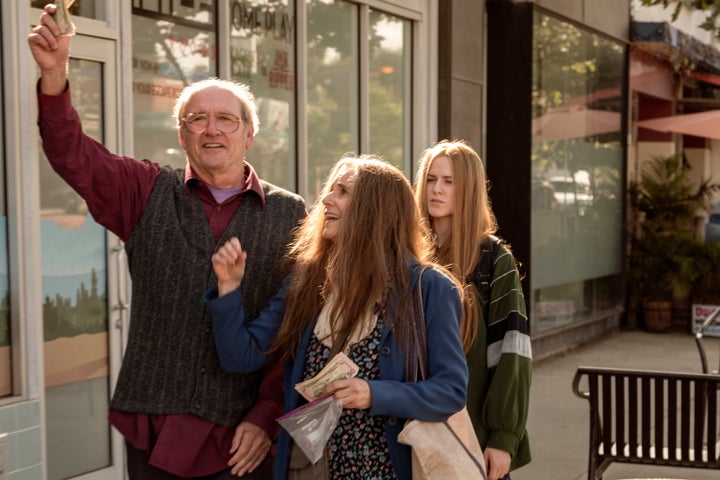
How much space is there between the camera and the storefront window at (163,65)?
617cm

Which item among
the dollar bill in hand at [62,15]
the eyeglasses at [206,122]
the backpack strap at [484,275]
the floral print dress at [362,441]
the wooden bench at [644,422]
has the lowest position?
the wooden bench at [644,422]

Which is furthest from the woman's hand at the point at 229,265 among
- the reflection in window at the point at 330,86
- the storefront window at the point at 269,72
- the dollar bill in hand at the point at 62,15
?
the reflection in window at the point at 330,86

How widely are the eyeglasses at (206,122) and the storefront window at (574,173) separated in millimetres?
8484

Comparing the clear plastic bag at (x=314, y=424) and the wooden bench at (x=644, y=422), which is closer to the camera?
the clear plastic bag at (x=314, y=424)

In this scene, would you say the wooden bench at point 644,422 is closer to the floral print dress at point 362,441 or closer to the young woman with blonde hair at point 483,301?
the young woman with blonde hair at point 483,301

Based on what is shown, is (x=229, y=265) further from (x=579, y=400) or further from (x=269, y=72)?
(x=579, y=400)

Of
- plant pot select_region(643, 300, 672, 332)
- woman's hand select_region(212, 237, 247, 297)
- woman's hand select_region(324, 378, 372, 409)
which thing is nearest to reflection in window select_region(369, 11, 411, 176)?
plant pot select_region(643, 300, 672, 332)

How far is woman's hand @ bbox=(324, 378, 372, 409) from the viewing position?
289cm

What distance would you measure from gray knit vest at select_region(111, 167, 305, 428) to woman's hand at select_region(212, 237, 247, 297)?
0.59ft

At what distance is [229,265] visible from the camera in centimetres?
296

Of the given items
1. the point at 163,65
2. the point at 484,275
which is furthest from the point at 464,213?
the point at 163,65

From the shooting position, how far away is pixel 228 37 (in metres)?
7.00

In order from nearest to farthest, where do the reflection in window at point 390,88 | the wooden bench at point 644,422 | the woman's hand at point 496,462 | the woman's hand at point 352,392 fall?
the woman's hand at point 352,392 < the woman's hand at point 496,462 < the wooden bench at point 644,422 < the reflection in window at point 390,88

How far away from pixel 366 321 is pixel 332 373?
17 cm
